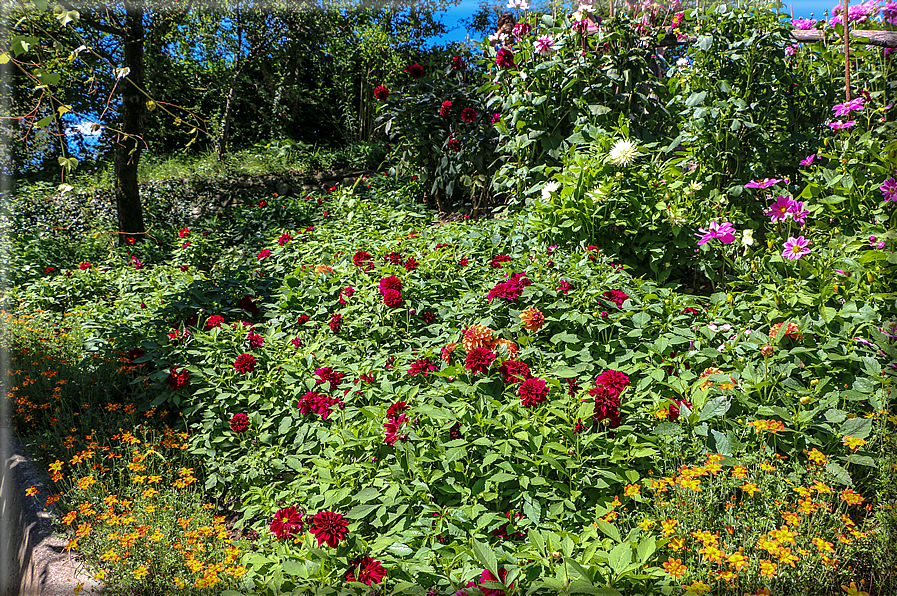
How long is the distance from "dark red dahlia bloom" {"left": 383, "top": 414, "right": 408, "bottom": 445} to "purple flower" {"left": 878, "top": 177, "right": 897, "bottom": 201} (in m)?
2.57

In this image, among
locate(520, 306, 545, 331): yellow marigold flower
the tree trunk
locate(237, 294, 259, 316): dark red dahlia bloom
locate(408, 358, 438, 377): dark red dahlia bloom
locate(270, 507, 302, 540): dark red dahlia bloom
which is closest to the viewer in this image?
locate(270, 507, 302, 540): dark red dahlia bloom

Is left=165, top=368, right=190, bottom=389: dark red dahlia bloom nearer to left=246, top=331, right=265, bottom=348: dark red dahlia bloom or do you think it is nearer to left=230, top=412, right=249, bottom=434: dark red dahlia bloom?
left=246, top=331, right=265, bottom=348: dark red dahlia bloom

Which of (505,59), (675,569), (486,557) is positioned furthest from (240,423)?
(505,59)

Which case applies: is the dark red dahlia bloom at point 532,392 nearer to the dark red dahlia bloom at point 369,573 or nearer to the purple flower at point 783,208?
the dark red dahlia bloom at point 369,573

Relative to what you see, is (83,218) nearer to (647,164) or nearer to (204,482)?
(204,482)

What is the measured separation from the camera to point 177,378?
101 inches

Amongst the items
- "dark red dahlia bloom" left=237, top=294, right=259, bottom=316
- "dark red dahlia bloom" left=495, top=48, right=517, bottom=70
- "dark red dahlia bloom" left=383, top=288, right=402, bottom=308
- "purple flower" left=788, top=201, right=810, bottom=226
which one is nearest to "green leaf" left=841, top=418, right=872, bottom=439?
"purple flower" left=788, top=201, right=810, bottom=226

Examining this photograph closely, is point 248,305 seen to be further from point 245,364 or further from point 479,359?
point 479,359

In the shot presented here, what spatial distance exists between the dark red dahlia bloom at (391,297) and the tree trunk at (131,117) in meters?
3.38

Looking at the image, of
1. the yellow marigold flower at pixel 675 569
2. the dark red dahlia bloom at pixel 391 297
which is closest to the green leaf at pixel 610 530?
the yellow marigold flower at pixel 675 569

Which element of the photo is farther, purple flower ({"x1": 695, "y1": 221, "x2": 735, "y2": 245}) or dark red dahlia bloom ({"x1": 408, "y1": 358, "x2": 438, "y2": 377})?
purple flower ({"x1": 695, "y1": 221, "x2": 735, "y2": 245})

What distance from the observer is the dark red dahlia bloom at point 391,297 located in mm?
2570

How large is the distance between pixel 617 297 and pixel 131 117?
201 inches

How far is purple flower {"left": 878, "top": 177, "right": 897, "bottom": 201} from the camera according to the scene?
2.44 metres
